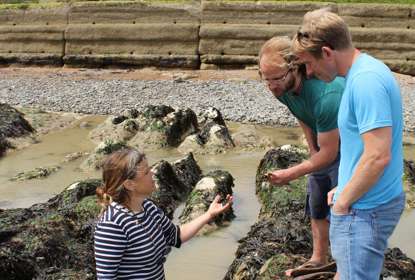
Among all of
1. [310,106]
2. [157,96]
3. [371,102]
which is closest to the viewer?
[371,102]

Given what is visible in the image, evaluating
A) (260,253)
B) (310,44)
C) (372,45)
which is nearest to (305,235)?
(260,253)

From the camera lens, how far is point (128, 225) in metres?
3.18

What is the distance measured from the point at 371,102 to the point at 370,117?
6 cm

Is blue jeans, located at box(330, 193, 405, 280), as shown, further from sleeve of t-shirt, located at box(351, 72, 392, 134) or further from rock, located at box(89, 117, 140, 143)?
rock, located at box(89, 117, 140, 143)

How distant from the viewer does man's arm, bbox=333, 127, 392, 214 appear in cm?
289

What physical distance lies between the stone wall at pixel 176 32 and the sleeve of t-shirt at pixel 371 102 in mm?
13529

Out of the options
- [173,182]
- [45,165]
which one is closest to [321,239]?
[173,182]

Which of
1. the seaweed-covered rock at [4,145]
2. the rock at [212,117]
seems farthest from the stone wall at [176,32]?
the seaweed-covered rock at [4,145]

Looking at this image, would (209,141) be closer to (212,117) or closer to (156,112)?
(212,117)

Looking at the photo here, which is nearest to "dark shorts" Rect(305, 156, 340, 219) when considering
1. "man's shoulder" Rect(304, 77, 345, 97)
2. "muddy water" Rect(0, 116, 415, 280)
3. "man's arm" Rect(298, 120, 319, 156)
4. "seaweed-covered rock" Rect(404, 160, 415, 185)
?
"man's arm" Rect(298, 120, 319, 156)

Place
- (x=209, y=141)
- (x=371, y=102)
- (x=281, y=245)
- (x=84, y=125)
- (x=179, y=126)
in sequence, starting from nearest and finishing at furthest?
(x=371, y=102), (x=281, y=245), (x=209, y=141), (x=179, y=126), (x=84, y=125)

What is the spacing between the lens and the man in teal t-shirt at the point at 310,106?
3.71m

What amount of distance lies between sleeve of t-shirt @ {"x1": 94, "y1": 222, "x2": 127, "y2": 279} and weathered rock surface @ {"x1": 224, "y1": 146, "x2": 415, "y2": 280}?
1.66 metres

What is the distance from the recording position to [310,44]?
3012 millimetres
